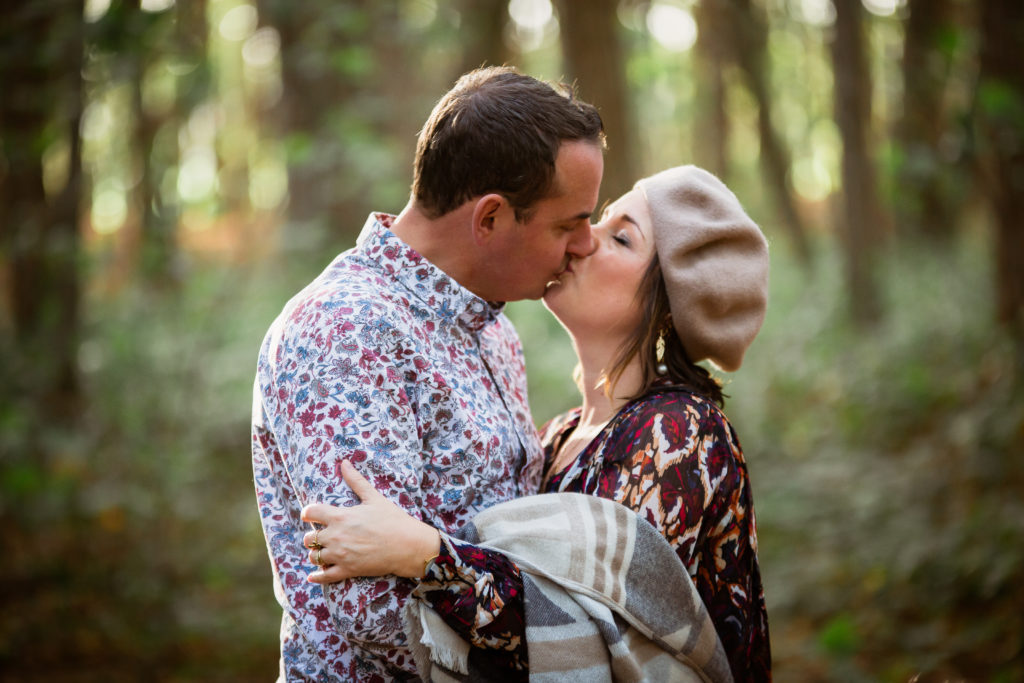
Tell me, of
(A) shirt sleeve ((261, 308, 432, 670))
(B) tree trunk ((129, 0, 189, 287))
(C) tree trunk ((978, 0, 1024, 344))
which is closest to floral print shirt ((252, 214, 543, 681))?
(A) shirt sleeve ((261, 308, 432, 670))

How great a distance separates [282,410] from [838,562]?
526 cm

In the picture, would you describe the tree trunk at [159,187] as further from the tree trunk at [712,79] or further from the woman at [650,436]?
the tree trunk at [712,79]

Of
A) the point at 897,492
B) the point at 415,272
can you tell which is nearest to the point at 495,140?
the point at 415,272

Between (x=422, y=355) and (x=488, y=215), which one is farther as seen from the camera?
(x=488, y=215)

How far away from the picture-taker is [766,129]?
1786cm

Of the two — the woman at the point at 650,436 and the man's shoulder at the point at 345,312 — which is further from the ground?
the man's shoulder at the point at 345,312

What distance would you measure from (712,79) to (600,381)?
1941 centimetres

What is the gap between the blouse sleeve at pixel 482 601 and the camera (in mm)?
2119

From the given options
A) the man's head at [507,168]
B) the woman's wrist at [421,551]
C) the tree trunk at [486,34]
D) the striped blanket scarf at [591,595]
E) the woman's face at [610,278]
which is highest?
the tree trunk at [486,34]

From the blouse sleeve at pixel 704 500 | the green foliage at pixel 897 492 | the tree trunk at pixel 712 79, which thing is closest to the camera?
the blouse sleeve at pixel 704 500

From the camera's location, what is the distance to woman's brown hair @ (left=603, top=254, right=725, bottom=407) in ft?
9.49

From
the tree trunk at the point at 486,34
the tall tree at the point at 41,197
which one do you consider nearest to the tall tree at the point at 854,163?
the tree trunk at the point at 486,34

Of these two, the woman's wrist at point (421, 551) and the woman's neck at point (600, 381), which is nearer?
the woman's wrist at point (421, 551)

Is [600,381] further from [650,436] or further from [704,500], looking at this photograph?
[704,500]
